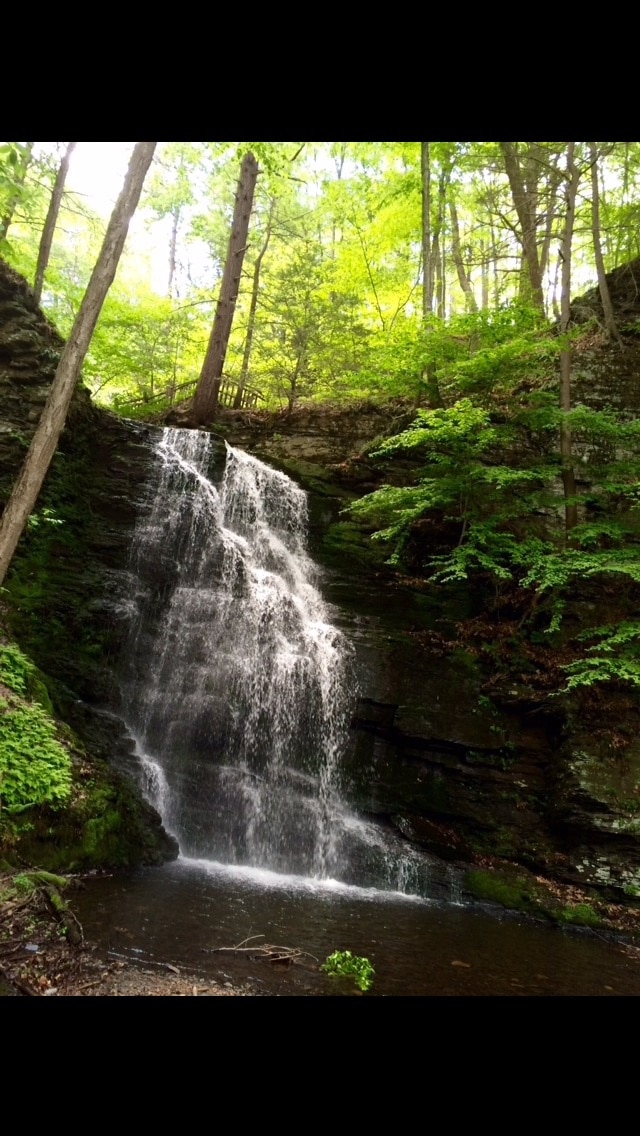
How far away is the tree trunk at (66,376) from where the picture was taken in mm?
7051

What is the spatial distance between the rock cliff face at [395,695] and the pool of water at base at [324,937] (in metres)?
1.33

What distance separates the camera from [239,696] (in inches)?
349

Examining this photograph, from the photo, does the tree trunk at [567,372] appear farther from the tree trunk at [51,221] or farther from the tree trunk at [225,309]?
the tree trunk at [51,221]

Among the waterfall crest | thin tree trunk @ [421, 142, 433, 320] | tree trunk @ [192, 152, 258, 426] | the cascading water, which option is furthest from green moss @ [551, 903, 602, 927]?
tree trunk @ [192, 152, 258, 426]

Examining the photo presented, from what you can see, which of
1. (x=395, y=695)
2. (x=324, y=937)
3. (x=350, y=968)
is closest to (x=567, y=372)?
(x=395, y=695)

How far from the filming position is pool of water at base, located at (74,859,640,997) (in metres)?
4.43

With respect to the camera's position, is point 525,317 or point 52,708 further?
point 525,317

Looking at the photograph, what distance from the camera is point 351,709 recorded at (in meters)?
9.23

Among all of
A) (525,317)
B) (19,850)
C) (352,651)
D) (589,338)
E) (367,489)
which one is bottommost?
(19,850)

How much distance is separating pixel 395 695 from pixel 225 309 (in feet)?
34.6
